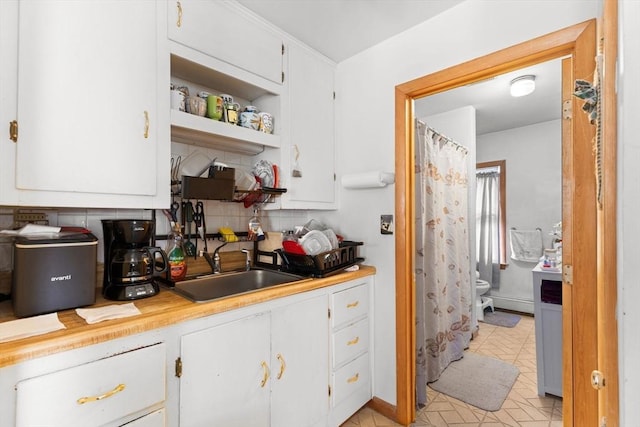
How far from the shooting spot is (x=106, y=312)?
1050 millimetres

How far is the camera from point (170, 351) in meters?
1.09

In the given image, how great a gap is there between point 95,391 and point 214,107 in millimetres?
1338

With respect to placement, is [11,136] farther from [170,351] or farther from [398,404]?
[398,404]

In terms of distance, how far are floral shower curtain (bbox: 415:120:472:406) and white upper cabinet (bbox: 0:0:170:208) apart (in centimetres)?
172

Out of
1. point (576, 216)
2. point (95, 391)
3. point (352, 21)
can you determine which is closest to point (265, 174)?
point (352, 21)

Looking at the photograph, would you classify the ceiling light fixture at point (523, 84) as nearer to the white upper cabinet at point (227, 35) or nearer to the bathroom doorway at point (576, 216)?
the bathroom doorway at point (576, 216)

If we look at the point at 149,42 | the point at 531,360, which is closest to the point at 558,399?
the point at 531,360

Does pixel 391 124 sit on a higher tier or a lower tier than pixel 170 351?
higher

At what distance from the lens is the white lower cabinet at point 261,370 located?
1157 mm

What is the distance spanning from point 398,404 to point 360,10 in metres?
2.39

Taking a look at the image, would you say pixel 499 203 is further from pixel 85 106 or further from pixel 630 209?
pixel 85 106

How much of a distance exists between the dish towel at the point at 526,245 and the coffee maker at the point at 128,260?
4.16m

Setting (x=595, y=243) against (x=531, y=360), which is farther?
(x=531, y=360)

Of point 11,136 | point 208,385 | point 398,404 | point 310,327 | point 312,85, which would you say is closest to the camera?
point 11,136
